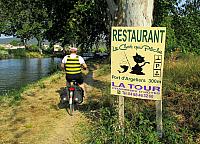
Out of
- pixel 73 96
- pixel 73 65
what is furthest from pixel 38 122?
pixel 73 65

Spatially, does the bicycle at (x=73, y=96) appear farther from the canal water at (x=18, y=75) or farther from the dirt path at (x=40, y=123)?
the canal water at (x=18, y=75)

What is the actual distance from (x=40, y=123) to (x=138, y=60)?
11.7 feet

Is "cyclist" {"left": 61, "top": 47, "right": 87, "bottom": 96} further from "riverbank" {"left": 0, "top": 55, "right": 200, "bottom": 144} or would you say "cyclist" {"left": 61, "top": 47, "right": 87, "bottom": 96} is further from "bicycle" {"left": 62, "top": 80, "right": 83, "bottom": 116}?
"riverbank" {"left": 0, "top": 55, "right": 200, "bottom": 144}

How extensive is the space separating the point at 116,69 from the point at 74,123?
8.11 feet

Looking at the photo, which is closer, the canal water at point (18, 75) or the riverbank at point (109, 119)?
the riverbank at point (109, 119)

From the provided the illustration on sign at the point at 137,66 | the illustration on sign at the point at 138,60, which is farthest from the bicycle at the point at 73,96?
the illustration on sign at the point at 137,66

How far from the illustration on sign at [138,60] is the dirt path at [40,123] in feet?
5.20

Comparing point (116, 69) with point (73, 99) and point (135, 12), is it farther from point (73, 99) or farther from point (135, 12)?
point (73, 99)

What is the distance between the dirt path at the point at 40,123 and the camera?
27.1 feet

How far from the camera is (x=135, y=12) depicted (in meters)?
8.01

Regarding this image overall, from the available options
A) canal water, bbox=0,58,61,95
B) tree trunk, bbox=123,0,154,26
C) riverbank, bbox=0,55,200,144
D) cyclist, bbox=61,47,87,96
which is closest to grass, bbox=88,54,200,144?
riverbank, bbox=0,55,200,144

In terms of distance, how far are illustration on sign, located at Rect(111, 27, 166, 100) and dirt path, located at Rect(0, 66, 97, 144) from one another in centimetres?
159

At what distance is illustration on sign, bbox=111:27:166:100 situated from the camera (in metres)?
Result: 7.06

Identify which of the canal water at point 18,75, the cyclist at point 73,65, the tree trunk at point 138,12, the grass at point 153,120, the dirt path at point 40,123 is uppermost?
the tree trunk at point 138,12
